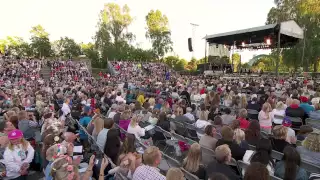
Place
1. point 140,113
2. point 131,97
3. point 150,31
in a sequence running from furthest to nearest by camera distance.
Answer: point 150,31 < point 131,97 < point 140,113

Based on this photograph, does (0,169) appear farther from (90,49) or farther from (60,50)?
(60,50)

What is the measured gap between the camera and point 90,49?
44.6 m

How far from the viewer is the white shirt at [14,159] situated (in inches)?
147

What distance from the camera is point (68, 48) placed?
45.4 metres

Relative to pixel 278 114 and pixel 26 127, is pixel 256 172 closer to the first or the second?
pixel 278 114

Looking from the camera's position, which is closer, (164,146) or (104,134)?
(104,134)

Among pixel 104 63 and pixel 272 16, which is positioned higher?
pixel 272 16

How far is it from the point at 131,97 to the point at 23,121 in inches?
278

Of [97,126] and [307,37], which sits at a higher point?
[307,37]

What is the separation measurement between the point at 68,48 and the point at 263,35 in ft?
111

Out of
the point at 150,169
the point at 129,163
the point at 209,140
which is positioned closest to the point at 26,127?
the point at 129,163

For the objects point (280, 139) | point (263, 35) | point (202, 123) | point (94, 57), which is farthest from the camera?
point (94, 57)

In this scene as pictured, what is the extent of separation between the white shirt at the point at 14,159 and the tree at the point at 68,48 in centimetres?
4336

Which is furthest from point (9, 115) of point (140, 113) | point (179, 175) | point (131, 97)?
point (131, 97)
